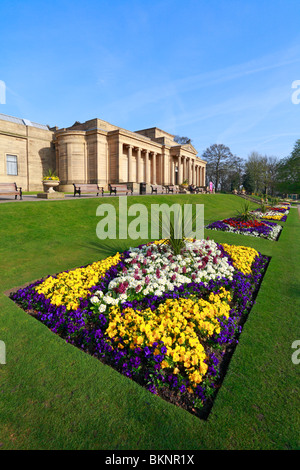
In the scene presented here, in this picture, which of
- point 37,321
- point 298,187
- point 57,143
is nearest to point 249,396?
point 37,321

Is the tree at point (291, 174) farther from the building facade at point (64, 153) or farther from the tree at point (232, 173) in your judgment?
the building facade at point (64, 153)

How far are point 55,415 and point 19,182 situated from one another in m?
34.1

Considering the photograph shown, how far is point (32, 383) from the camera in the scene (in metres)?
2.45

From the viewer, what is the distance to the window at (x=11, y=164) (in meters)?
29.5

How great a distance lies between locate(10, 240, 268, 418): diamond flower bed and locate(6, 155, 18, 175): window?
30747mm

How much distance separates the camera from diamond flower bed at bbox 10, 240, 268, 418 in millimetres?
2572

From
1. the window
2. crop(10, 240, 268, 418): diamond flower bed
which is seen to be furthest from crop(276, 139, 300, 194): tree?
crop(10, 240, 268, 418): diamond flower bed

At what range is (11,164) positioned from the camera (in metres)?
Result: 29.9

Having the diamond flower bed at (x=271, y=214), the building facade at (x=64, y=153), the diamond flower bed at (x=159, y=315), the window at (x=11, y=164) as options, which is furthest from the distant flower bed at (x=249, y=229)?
the window at (x=11, y=164)

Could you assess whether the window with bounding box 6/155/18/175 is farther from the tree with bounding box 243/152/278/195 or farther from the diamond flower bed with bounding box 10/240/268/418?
the tree with bounding box 243/152/278/195

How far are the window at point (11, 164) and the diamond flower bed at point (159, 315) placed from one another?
30747 mm

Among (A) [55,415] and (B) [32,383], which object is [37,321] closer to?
(B) [32,383]

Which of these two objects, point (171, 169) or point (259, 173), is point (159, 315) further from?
point (259, 173)
